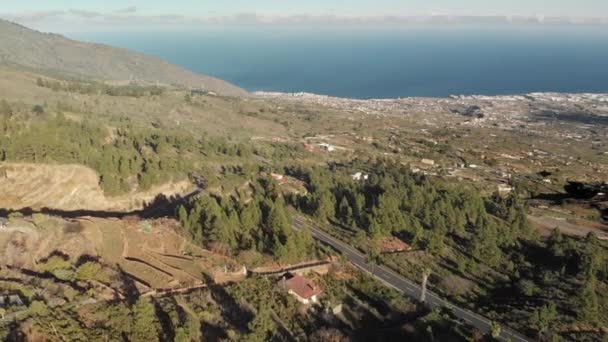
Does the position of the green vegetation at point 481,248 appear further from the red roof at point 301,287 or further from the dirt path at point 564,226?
the red roof at point 301,287

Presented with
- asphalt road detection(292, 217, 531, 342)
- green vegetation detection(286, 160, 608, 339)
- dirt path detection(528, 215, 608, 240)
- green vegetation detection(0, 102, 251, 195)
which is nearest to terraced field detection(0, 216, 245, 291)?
→ asphalt road detection(292, 217, 531, 342)

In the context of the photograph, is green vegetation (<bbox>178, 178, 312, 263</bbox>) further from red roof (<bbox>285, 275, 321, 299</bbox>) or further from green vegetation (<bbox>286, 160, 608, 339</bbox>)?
green vegetation (<bbox>286, 160, 608, 339</bbox>)

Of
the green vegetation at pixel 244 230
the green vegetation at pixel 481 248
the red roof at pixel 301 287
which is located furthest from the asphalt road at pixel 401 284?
the red roof at pixel 301 287

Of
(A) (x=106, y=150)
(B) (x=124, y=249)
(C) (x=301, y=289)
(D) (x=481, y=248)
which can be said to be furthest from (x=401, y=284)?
(A) (x=106, y=150)

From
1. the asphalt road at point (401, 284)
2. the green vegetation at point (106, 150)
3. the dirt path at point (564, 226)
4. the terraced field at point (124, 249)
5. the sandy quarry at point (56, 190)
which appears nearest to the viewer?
the terraced field at point (124, 249)

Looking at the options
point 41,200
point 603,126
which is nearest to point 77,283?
point 41,200
